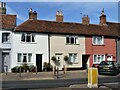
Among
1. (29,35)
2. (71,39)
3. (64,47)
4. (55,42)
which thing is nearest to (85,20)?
(71,39)

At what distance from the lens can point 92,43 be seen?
36.9m

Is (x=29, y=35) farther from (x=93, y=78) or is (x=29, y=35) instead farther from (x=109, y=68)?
(x=93, y=78)

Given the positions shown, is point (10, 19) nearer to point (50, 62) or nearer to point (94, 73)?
point (50, 62)

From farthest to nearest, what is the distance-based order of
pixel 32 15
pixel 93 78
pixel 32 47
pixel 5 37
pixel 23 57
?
pixel 32 15 → pixel 32 47 → pixel 23 57 → pixel 5 37 → pixel 93 78

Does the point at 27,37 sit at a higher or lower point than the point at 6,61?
higher

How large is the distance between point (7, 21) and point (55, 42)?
259 inches

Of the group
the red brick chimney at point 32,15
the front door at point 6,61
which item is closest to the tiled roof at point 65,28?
the red brick chimney at point 32,15

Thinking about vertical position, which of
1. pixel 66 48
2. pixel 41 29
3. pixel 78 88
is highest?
pixel 41 29

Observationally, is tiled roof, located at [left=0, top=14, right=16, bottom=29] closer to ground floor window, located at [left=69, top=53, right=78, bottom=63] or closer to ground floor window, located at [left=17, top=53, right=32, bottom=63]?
ground floor window, located at [left=17, top=53, right=32, bottom=63]

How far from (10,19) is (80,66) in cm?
1110

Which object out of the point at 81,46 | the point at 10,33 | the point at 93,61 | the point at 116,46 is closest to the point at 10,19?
the point at 10,33

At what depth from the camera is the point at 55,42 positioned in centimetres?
3428

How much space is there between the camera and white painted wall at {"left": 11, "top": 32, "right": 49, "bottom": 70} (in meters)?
32.1

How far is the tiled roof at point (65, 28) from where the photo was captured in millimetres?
33716
